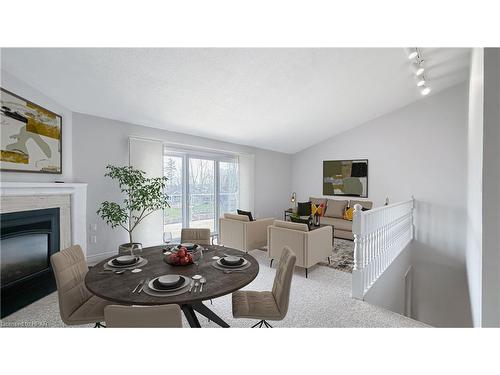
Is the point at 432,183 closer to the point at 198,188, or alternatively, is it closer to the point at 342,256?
the point at 342,256

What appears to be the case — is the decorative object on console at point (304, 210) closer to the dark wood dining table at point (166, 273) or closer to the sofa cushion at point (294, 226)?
the sofa cushion at point (294, 226)

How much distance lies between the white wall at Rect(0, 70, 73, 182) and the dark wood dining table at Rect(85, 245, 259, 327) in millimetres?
1759

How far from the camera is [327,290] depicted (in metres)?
3.02

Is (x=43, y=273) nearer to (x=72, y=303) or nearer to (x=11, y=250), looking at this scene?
(x=11, y=250)

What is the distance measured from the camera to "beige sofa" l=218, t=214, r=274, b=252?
4.23 metres

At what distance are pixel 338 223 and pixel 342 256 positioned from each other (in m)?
1.28

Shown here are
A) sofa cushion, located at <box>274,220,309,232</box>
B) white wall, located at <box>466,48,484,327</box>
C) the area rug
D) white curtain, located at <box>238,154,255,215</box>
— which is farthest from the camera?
white curtain, located at <box>238,154,255,215</box>

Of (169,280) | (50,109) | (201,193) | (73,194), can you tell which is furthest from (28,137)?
(201,193)

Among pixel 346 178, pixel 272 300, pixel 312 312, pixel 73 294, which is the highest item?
pixel 346 178

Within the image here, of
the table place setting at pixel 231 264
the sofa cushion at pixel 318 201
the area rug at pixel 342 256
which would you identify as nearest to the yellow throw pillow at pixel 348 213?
the area rug at pixel 342 256

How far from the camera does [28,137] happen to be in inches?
106

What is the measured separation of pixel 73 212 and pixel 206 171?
2.80 m

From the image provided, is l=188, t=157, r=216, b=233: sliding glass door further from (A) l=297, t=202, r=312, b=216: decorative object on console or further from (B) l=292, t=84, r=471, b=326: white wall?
(B) l=292, t=84, r=471, b=326: white wall

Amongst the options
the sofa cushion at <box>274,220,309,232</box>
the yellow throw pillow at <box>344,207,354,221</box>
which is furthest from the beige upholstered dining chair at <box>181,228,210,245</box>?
the yellow throw pillow at <box>344,207,354,221</box>
